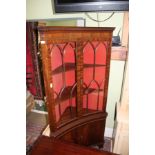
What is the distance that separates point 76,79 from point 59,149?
2.22 ft

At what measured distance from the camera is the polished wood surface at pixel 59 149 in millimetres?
1125

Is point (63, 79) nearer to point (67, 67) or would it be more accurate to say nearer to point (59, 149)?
point (67, 67)

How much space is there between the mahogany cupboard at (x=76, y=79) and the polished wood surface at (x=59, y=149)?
31 cm

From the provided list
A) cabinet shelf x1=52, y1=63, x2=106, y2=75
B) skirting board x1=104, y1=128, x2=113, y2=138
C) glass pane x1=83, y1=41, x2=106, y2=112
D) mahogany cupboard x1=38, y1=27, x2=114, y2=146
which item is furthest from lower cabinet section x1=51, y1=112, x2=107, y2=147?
cabinet shelf x1=52, y1=63, x2=106, y2=75

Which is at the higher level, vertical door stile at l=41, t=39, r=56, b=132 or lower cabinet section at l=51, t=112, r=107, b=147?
vertical door stile at l=41, t=39, r=56, b=132

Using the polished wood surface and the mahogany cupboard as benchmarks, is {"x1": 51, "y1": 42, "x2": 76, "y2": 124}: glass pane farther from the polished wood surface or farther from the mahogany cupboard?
the polished wood surface

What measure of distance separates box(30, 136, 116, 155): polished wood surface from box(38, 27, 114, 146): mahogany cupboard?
0.31 metres

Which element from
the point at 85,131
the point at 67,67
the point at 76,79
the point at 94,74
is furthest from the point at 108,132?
the point at 67,67

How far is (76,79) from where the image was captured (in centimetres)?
162

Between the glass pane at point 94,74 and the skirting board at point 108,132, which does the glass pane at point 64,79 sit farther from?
the skirting board at point 108,132

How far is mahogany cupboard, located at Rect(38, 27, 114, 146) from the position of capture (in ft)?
4.47
